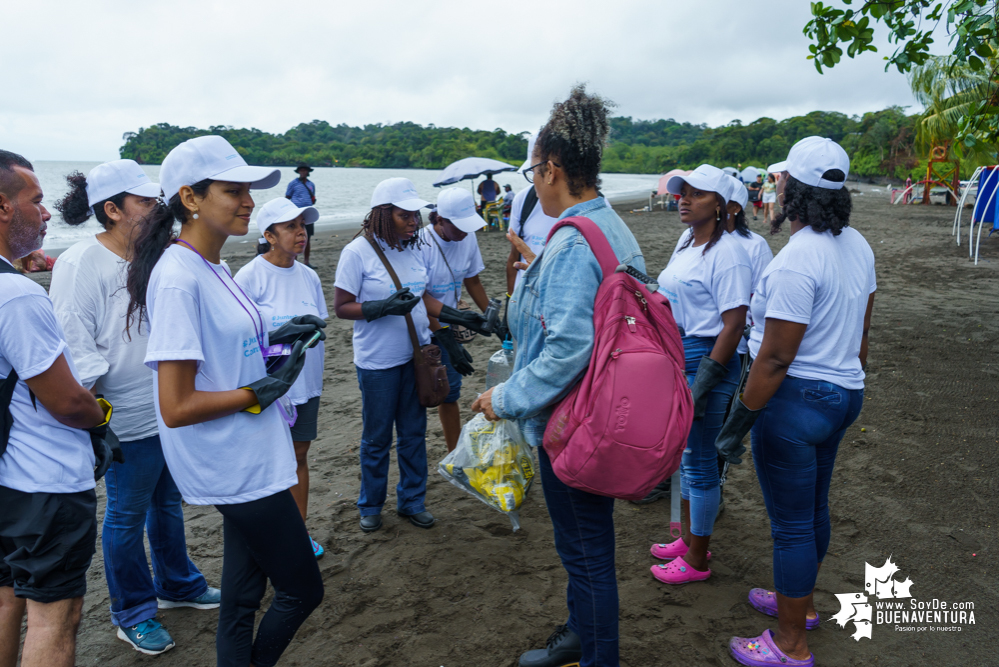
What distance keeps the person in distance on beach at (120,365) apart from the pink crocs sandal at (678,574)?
2.43m

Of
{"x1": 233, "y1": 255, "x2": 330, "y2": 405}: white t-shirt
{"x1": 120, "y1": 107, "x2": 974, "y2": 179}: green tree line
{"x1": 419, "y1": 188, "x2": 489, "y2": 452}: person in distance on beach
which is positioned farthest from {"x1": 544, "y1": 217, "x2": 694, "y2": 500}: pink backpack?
{"x1": 120, "y1": 107, "x2": 974, "y2": 179}: green tree line

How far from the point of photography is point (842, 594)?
308 cm

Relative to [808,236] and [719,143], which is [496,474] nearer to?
[808,236]

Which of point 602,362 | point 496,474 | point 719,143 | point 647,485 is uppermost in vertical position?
point 719,143

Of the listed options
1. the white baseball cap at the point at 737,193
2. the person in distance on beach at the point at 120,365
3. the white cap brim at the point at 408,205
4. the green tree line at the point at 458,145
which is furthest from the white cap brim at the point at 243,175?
the green tree line at the point at 458,145

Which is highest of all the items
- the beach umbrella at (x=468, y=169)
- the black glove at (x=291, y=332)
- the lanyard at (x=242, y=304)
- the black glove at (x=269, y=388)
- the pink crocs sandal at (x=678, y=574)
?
the beach umbrella at (x=468, y=169)

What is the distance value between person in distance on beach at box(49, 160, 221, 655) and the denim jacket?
175cm

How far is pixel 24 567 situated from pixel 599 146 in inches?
92.8

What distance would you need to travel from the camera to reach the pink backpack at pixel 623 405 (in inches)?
71.9

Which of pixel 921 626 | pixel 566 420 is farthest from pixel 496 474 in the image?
pixel 921 626

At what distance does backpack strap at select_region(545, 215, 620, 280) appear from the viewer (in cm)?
196

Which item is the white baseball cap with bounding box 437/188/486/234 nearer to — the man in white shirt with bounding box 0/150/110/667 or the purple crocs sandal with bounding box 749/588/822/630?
the man in white shirt with bounding box 0/150/110/667

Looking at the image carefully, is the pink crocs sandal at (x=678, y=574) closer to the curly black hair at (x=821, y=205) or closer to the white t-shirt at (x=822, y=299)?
the white t-shirt at (x=822, y=299)

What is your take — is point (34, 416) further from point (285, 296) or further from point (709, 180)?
point (709, 180)
